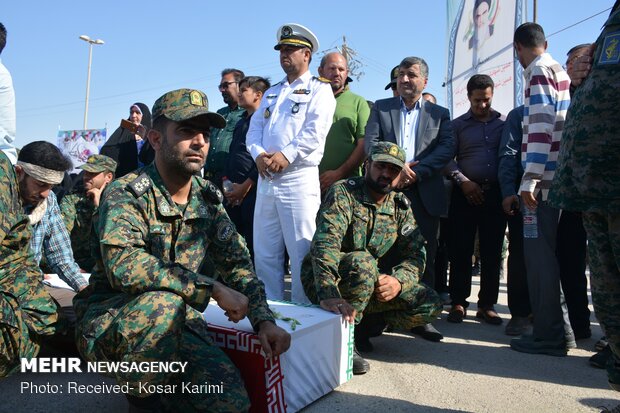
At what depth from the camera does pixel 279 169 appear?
382 centimetres

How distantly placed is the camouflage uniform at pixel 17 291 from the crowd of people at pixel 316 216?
10 mm

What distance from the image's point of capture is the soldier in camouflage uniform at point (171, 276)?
6.97ft

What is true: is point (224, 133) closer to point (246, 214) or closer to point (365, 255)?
point (246, 214)

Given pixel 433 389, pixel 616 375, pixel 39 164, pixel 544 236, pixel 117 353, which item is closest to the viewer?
pixel 117 353

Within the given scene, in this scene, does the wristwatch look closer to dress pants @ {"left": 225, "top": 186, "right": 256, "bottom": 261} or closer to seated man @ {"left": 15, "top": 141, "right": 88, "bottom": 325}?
dress pants @ {"left": 225, "top": 186, "right": 256, "bottom": 261}

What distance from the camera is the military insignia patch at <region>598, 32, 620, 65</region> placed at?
2.18m

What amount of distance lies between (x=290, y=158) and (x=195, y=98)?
136 centimetres

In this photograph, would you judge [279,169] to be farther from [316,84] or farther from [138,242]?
[138,242]

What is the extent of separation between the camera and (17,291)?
282 cm

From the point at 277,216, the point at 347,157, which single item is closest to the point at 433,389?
the point at 277,216

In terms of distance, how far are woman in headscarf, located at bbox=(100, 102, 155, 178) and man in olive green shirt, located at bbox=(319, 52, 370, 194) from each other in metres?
2.46

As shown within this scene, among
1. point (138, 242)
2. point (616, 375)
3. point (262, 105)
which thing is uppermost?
point (262, 105)

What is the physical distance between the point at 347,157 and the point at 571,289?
201 cm

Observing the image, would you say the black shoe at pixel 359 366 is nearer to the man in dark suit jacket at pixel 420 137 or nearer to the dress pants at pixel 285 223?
the dress pants at pixel 285 223
